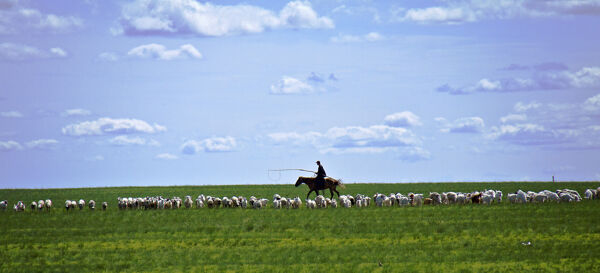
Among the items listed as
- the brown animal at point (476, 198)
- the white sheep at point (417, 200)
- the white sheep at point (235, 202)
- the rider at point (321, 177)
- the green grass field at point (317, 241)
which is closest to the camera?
the green grass field at point (317, 241)

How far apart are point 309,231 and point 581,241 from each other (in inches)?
383

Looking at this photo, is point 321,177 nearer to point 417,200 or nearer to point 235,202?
point 235,202

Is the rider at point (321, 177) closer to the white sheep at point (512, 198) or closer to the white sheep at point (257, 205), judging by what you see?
the white sheep at point (257, 205)

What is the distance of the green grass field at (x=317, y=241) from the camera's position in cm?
2038

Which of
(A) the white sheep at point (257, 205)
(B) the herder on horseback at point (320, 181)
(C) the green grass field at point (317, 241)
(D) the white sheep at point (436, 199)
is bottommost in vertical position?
(C) the green grass field at point (317, 241)

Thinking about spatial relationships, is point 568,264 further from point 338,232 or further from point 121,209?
point 121,209

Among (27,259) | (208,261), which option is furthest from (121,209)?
(208,261)

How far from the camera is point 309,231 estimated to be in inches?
1079

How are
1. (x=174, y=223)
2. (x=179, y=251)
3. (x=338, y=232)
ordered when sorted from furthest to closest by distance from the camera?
(x=174, y=223) → (x=338, y=232) → (x=179, y=251)

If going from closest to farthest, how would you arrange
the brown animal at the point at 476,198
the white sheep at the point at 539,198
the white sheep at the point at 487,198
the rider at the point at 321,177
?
Answer: the white sheep at the point at 487,198 → the white sheep at the point at 539,198 → the brown animal at the point at 476,198 → the rider at the point at 321,177

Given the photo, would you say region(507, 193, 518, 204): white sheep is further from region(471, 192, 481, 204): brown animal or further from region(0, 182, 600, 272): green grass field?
region(0, 182, 600, 272): green grass field

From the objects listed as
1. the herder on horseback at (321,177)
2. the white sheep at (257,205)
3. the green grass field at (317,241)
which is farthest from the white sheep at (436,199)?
the white sheep at (257,205)

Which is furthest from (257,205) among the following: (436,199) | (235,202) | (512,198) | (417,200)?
(512,198)

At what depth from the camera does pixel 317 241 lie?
24.8 metres
